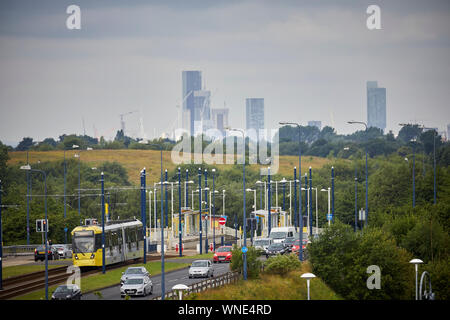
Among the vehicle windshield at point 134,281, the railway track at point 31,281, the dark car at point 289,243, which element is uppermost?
the vehicle windshield at point 134,281

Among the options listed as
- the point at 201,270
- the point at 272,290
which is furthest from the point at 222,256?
the point at 272,290

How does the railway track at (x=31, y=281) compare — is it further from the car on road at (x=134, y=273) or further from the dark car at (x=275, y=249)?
the dark car at (x=275, y=249)

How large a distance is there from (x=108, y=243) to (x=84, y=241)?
105 inches

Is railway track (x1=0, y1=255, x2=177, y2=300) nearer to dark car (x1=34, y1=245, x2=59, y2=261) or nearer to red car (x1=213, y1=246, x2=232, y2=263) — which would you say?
red car (x1=213, y1=246, x2=232, y2=263)

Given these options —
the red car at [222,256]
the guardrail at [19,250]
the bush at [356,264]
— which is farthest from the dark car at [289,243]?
the guardrail at [19,250]

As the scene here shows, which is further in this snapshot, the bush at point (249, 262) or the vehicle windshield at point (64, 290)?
the bush at point (249, 262)

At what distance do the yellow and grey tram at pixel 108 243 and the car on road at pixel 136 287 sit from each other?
15.2 metres

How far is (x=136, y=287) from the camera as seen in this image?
46.0 m

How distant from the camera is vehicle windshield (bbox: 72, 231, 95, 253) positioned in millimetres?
61719

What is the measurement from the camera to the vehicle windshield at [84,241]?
61.7 m

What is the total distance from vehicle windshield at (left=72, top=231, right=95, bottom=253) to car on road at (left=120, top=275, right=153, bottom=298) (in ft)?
48.9
